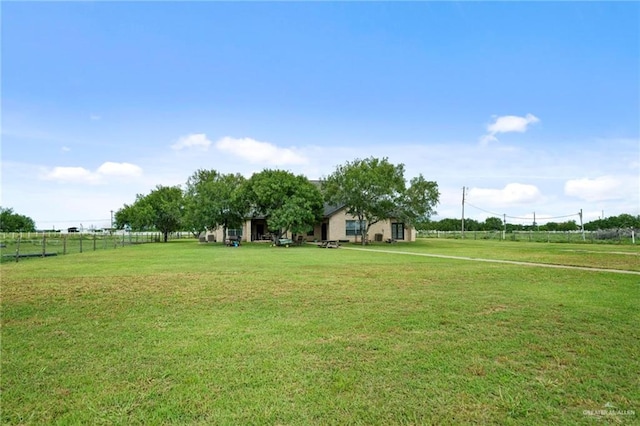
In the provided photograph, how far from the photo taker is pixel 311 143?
29281 millimetres

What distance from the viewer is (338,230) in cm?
3572

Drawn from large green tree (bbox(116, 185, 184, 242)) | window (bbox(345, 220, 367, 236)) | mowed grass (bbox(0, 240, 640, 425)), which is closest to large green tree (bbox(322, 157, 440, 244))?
window (bbox(345, 220, 367, 236))

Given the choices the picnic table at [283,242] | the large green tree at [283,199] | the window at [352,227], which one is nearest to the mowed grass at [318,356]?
the large green tree at [283,199]

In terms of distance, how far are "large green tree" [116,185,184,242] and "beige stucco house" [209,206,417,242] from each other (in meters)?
6.95

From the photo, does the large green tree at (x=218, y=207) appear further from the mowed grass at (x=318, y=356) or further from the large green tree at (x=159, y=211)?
the mowed grass at (x=318, y=356)

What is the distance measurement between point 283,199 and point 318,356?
83.2ft

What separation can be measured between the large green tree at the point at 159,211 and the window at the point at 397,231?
24.6 meters

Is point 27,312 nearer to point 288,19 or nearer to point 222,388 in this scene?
point 222,388

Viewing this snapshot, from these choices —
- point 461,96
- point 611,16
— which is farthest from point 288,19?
point 611,16

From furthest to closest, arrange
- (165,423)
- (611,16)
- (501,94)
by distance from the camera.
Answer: (501,94)
(611,16)
(165,423)

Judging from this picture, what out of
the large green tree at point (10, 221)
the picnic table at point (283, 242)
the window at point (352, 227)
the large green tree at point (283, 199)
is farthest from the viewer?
the large green tree at point (10, 221)

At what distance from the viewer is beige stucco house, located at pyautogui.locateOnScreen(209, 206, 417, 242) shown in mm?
35656

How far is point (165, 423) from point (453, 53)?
19229 millimetres

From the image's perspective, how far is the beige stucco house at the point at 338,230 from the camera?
35656 millimetres
